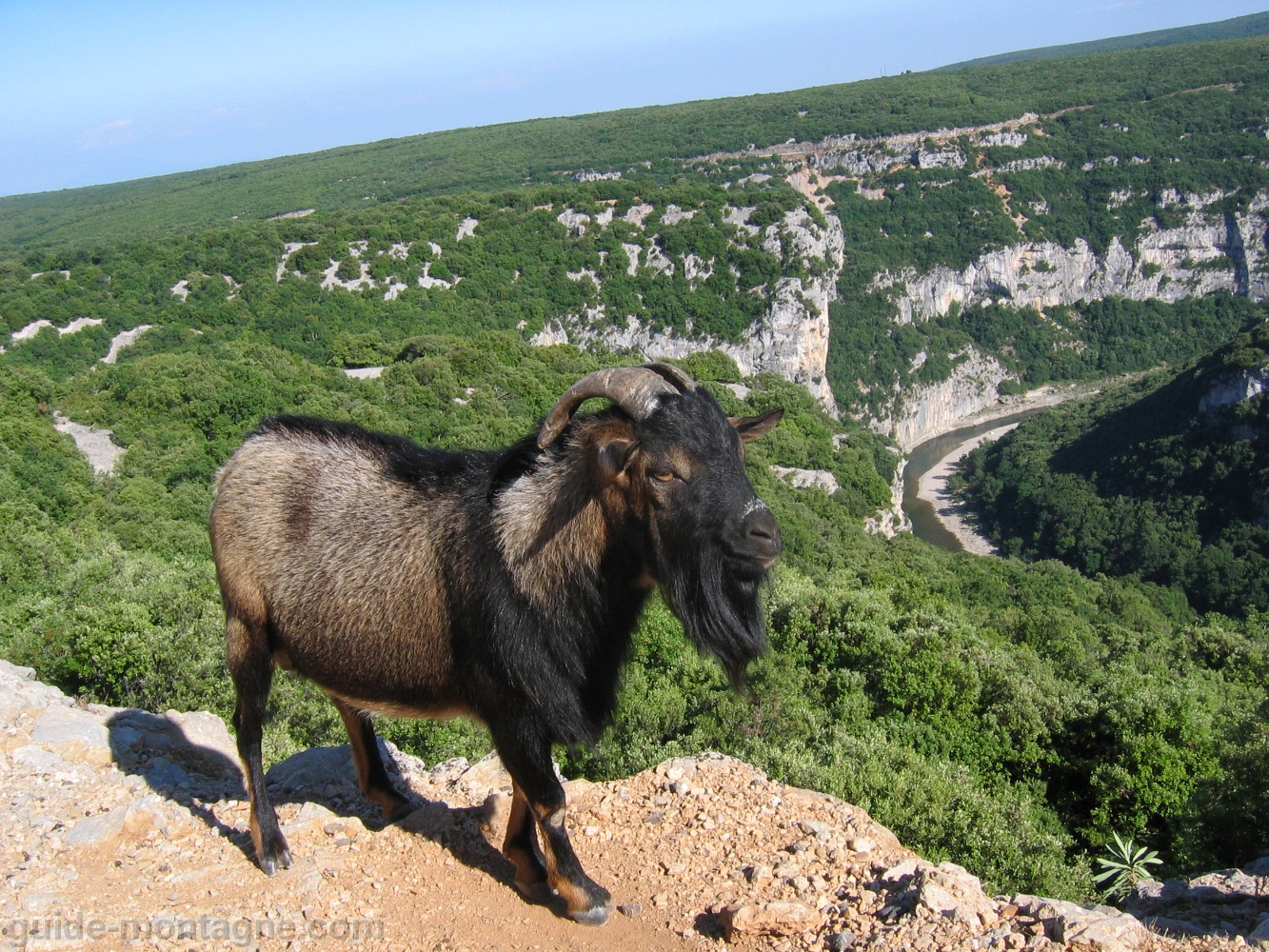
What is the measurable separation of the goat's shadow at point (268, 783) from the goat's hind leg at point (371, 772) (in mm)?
76

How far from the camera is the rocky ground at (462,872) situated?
4.34 m

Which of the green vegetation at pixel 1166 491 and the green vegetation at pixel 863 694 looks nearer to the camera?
the green vegetation at pixel 863 694

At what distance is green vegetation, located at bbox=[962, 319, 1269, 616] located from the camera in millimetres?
67625

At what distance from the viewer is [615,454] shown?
13.5 ft

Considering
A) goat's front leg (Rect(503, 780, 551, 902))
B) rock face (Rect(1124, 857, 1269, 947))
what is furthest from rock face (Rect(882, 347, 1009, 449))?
goat's front leg (Rect(503, 780, 551, 902))

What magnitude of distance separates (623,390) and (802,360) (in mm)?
89055

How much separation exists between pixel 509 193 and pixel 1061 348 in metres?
88.2

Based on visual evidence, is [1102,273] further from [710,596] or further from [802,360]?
[710,596]

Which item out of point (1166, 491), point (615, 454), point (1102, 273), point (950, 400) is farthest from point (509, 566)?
point (1102, 273)

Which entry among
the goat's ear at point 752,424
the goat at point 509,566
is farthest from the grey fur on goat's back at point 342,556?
the goat's ear at point 752,424

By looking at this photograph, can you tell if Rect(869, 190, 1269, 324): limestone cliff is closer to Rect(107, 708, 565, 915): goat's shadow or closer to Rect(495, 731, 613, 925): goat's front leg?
Rect(107, 708, 565, 915): goat's shadow

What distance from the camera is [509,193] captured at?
319 ft

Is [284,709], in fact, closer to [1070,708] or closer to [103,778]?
[103,778]

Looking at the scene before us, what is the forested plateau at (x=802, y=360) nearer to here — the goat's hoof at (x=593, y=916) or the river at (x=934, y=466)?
the goat's hoof at (x=593, y=916)
